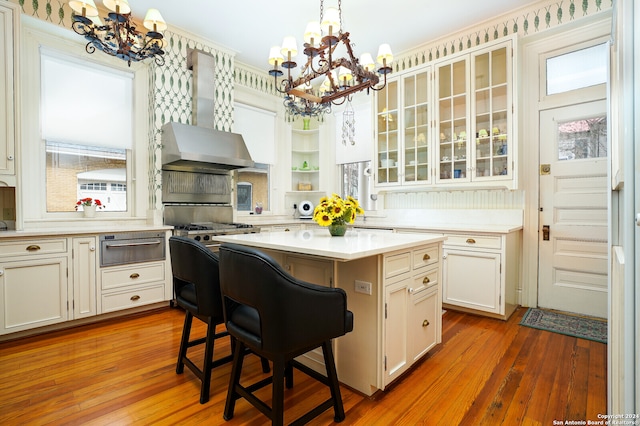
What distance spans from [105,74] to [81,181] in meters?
1.27

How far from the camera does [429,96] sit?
12.9 ft

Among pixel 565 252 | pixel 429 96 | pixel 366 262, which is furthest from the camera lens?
pixel 429 96

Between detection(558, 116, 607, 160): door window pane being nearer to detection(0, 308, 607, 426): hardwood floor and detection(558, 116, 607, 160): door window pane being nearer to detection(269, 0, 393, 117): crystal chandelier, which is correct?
detection(0, 308, 607, 426): hardwood floor

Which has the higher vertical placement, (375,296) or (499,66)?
(499,66)

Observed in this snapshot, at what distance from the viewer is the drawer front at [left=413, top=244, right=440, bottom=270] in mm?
2152

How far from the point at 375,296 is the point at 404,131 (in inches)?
115

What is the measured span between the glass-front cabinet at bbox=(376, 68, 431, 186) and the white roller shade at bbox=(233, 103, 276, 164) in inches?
69.7

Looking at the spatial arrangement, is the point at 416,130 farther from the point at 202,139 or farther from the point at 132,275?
the point at 132,275

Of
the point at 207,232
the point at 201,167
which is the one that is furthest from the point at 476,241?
the point at 201,167

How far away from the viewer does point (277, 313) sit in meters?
1.35

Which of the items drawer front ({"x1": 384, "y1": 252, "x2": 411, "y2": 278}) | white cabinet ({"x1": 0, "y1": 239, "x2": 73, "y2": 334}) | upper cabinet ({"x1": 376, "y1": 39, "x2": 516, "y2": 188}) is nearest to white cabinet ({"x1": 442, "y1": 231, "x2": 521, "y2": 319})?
upper cabinet ({"x1": 376, "y1": 39, "x2": 516, "y2": 188})

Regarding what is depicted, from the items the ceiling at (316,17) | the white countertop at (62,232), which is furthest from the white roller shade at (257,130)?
the white countertop at (62,232)

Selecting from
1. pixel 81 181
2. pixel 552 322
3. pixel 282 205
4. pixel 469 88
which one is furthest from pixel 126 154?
pixel 552 322

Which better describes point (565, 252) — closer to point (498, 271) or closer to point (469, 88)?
point (498, 271)
